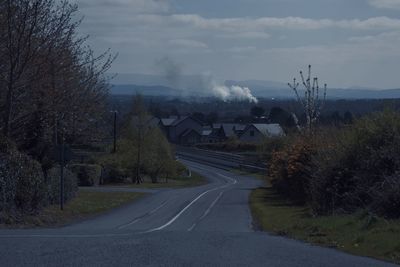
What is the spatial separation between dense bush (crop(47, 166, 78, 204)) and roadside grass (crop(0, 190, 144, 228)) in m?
0.38

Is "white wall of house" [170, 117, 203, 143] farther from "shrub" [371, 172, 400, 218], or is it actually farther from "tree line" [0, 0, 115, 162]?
"shrub" [371, 172, 400, 218]

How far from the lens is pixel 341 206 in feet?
89.7

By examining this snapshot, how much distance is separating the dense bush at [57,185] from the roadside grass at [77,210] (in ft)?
1.24

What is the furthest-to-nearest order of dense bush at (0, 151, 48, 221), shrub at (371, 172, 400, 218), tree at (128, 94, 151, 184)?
tree at (128, 94, 151, 184) < dense bush at (0, 151, 48, 221) < shrub at (371, 172, 400, 218)

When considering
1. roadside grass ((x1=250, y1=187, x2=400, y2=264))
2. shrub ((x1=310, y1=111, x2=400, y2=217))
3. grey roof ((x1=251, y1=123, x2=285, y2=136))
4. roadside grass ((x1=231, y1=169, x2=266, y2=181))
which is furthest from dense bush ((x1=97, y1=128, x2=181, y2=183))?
roadside grass ((x1=250, y1=187, x2=400, y2=264))

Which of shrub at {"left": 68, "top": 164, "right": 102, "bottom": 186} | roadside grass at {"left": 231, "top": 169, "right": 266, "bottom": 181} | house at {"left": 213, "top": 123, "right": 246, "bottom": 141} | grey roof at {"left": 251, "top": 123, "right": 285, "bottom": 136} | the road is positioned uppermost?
grey roof at {"left": 251, "top": 123, "right": 285, "bottom": 136}

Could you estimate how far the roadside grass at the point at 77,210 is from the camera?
1139 inches

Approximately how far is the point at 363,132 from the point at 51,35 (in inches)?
477

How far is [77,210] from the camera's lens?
36.9 m

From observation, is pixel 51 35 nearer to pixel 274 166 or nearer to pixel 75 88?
pixel 75 88

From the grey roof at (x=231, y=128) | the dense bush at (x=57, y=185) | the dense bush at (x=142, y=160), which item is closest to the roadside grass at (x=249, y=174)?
the dense bush at (x=142, y=160)

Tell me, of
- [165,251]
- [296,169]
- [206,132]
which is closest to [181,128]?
[206,132]

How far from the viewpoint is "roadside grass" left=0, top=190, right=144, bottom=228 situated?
28938 mm

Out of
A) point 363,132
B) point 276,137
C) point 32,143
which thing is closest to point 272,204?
point 32,143
